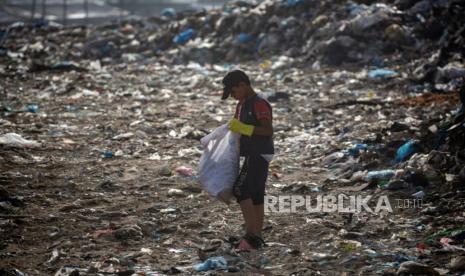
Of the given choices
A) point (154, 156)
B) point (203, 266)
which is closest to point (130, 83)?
point (154, 156)

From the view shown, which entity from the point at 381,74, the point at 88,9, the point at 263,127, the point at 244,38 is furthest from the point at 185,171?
the point at 88,9

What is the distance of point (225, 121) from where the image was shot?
29.7 ft

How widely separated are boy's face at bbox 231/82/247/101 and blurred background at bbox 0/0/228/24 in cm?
1899

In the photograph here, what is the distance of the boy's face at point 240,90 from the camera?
14.9ft

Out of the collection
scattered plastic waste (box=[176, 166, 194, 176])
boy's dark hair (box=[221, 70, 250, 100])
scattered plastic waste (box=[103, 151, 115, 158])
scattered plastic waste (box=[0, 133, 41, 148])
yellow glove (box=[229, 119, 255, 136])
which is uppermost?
boy's dark hair (box=[221, 70, 250, 100])

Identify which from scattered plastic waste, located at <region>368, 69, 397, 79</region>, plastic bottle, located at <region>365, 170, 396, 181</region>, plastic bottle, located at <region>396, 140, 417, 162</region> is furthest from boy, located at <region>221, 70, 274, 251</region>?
scattered plastic waste, located at <region>368, 69, 397, 79</region>

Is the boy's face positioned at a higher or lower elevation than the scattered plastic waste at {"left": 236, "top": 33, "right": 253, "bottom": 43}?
lower

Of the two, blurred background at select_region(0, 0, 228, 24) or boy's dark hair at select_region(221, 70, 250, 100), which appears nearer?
boy's dark hair at select_region(221, 70, 250, 100)

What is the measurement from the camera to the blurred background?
2402 centimetres

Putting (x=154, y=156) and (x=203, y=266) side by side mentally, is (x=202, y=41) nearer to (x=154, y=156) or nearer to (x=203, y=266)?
(x=154, y=156)

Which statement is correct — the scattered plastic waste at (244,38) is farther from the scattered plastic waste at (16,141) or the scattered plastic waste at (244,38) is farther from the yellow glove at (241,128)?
the yellow glove at (241,128)

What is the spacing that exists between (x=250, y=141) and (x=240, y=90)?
370 millimetres

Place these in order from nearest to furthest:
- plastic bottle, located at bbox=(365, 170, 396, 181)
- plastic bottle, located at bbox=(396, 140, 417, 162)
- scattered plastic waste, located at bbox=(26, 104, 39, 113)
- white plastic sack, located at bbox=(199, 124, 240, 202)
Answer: white plastic sack, located at bbox=(199, 124, 240, 202) < plastic bottle, located at bbox=(365, 170, 396, 181) < plastic bottle, located at bbox=(396, 140, 417, 162) < scattered plastic waste, located at bbox=(26, 104, 39, 113)

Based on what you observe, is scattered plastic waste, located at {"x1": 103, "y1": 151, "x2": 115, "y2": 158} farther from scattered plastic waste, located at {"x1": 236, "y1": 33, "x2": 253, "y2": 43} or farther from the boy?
scattered plastic waste, located at {"x1": 236, "y1": 33, "x2": 253, "y2": 43}
